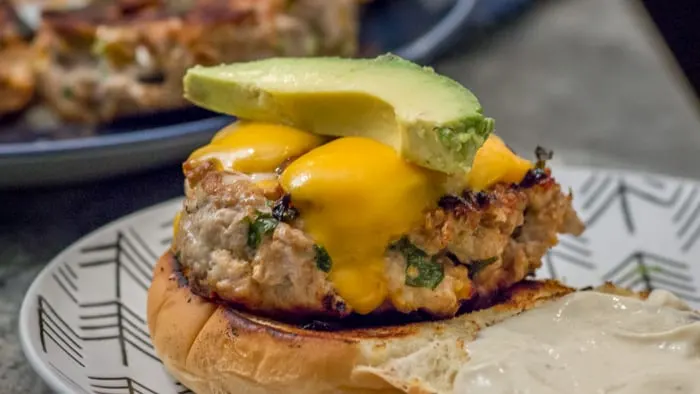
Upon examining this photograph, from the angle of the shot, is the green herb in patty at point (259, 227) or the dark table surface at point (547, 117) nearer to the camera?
the green herb in patty at point (259, 227)

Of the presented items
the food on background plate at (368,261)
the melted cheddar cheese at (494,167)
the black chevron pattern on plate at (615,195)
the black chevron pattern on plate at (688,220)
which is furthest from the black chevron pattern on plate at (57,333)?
the black chevron pattern on plate at (688,220)

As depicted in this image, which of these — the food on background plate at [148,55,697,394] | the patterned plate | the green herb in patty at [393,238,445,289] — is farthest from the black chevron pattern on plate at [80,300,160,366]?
the green herb in patty at [393,238,445,289]

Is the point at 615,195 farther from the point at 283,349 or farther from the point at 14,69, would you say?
the point at 14,69

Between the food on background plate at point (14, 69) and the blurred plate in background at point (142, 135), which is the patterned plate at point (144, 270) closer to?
the blurred plate in background at point (142, 135)

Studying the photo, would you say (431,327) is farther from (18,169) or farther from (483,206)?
(18,169)

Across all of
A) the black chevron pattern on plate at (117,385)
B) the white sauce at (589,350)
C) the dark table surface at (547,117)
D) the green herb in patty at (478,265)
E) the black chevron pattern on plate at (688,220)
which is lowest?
the dark table surface at (547,117)

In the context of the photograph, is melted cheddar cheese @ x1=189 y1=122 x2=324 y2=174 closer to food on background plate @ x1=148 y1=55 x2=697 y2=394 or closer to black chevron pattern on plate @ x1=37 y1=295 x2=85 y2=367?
food on background plate @ x1=148 y1=55 x2=697 y2=394

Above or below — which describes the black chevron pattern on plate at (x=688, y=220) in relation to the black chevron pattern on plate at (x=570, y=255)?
above

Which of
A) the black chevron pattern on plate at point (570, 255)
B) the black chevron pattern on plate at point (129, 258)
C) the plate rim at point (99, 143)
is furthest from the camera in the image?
the plate rim at point (99, 143)
